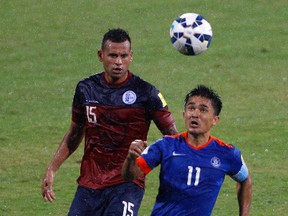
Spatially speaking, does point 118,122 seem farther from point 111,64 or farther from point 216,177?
point 216,177

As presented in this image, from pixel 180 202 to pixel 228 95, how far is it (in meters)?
15.4

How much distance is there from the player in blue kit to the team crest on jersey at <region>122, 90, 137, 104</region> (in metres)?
1.52

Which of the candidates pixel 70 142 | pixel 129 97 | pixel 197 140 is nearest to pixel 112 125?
pixel 129 97

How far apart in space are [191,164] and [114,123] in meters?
1.77

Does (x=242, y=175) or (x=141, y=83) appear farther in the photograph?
(x=141, y=83)

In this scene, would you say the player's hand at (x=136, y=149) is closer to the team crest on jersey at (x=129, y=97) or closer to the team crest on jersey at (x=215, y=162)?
the team crest on jersey at (x=215, y=162)

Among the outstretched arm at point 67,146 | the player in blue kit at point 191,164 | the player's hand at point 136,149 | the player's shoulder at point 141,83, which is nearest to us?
the player's hand at point 136,149

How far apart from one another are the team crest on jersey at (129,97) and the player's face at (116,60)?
187 mm

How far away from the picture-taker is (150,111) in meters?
10.6

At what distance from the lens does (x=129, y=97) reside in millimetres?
10539

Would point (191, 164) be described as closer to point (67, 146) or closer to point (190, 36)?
point (67, 146)

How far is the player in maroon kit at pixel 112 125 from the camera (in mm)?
10352

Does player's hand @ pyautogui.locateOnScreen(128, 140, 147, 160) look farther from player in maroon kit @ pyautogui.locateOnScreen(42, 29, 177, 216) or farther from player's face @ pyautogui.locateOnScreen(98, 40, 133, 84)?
player's face @ pyautogui.locateOnScreen(98, 40, 133, 84)

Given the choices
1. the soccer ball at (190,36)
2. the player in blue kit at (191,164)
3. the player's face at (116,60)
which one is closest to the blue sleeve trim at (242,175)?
the player in blue kit at (191,164)
